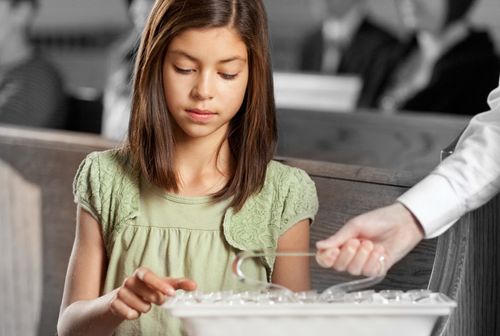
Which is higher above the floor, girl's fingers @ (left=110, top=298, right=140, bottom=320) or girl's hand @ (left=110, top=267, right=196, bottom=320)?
girl's hand @ (left=110, top=267, right=196, bottom=320)

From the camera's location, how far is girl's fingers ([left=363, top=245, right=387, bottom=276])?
44.8 inches

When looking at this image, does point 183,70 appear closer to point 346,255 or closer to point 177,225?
point 177,225

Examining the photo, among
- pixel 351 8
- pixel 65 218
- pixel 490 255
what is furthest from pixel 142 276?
pixel 351 8

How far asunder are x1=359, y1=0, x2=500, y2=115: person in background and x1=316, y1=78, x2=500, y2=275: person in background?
143 inches

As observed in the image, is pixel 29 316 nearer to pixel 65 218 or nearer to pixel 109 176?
pixel 65 218

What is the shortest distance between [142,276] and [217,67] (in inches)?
11.2

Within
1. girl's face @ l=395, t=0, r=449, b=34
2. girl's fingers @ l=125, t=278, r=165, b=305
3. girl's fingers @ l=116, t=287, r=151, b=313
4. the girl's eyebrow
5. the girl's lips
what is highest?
girl's face @ l=395, t=0, r=449, b=34

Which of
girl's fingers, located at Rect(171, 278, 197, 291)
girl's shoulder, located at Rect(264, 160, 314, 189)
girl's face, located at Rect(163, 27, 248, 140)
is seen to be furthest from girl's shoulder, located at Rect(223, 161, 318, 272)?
girl's fingers, located at Rect(171, 278, 197, 291)

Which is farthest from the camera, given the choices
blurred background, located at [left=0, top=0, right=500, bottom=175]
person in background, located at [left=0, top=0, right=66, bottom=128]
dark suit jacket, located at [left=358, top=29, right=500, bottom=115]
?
dark suit jacket, located at [left=358, top=29, right=500, bottom=115]

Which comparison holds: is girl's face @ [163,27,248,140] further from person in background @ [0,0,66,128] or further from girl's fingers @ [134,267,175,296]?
person in background @ [0,0,66,128]

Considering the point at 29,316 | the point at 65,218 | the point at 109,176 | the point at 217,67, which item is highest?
the point at 217,67

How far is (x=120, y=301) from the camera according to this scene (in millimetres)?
1144

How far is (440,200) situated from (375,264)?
6.7 inches

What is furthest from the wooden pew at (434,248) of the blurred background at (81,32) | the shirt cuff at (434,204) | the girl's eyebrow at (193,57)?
the blurred background at (81,32)
